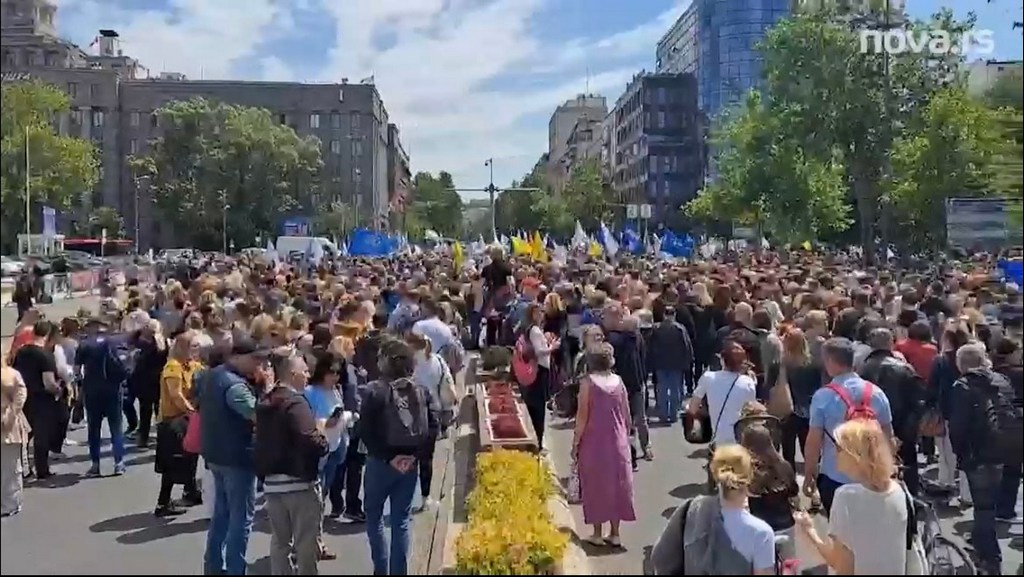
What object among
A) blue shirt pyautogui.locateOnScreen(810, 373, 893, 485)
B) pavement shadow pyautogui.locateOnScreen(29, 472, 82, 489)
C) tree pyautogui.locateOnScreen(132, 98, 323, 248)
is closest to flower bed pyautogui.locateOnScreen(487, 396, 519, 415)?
pavement shadow pyautogui.locateOnScreen(29, 472, 82, 489)

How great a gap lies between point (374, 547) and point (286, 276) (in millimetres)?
16349

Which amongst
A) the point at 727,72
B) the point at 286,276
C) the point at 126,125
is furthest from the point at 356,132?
the point at 286,276

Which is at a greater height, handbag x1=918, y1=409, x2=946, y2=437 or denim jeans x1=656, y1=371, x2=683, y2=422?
handbag x1=918, y1=409, x2=946, y2=437

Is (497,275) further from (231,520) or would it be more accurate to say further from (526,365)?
(231,520)

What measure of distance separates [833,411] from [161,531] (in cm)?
568

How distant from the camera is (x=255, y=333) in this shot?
430 inches

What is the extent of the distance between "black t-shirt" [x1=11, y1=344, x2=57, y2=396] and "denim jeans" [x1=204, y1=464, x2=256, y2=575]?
4.63 meters

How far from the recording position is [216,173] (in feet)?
275

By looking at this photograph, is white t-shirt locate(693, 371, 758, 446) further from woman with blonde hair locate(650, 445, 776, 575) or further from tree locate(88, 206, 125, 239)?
tree locate(88, 206, 125, 239)

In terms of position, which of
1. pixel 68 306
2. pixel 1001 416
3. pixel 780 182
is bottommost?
pixel 1001 416

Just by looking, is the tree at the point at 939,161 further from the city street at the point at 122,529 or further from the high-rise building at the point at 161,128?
the high-rise building at the point at 161,128

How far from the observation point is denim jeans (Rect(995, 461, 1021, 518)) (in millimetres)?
7875

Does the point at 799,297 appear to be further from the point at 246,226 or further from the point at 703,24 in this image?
the point at 703,24

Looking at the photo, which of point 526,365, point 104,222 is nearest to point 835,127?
point 526,365
